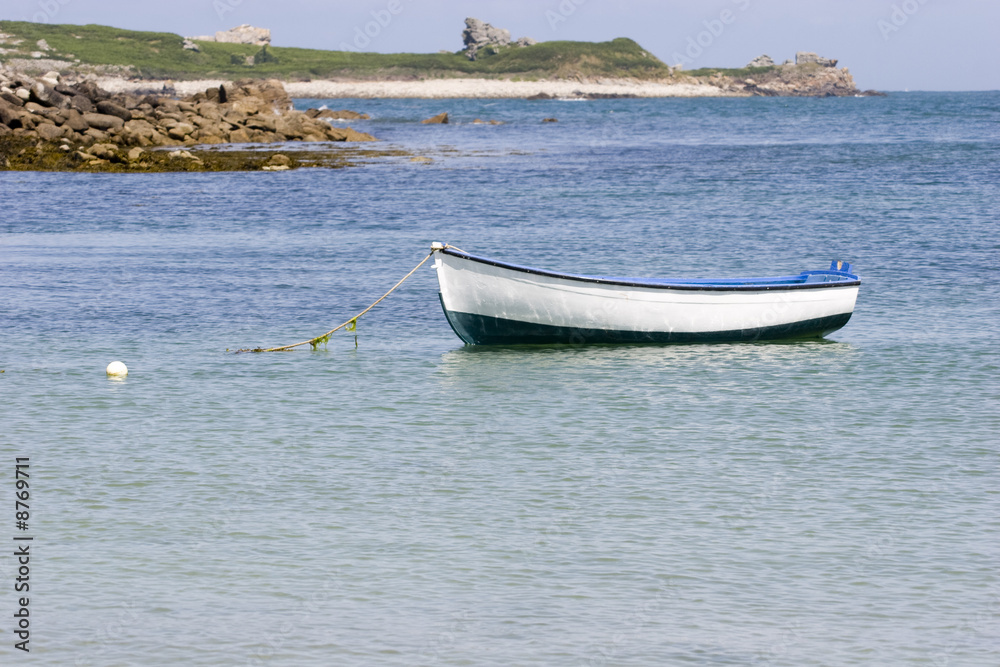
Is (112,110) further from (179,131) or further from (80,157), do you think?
(80,157)

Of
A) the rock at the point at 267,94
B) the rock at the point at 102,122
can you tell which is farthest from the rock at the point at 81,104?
the rock at the point at 267,94

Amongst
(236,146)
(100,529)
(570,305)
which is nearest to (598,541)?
(100,529)

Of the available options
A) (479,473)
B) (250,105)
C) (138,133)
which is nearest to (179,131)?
(138,133)

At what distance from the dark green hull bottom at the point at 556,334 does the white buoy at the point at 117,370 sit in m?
4.66

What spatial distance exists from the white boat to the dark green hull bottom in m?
0.02

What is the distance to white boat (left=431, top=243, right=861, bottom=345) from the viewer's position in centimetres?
1648

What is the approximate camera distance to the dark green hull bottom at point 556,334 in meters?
17.0

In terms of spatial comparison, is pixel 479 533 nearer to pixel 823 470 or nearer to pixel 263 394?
pixel 823 470

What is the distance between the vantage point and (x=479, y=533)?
9.65 m

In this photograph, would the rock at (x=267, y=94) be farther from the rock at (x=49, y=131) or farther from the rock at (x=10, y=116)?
the rock at (x=10, y=116)

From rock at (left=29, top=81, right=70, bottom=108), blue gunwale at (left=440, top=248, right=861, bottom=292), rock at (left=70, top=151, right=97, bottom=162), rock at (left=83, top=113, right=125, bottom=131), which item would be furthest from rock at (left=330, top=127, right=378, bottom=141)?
blue gunwale at (left=440, top=248, right=861, bottom=292)

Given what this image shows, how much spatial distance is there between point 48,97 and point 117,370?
44.7m

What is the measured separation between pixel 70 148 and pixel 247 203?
53.5 feet

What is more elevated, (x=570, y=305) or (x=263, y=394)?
(x=570, y=305)
